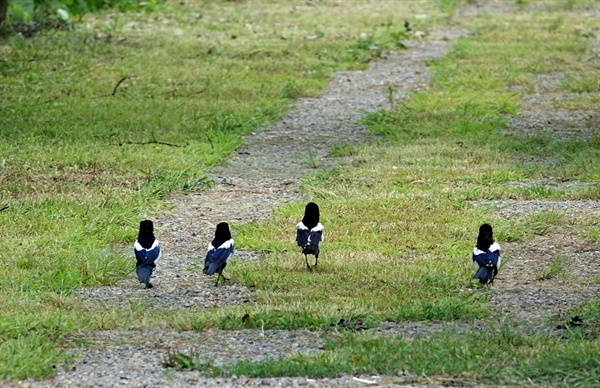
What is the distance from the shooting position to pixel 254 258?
26.5 ft

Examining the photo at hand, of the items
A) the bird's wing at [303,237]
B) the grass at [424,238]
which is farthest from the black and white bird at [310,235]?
the grass at [424,238]

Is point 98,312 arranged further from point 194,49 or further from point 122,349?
point 194,49

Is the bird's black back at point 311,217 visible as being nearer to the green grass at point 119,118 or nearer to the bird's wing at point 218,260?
the bird's wing at point 218,260

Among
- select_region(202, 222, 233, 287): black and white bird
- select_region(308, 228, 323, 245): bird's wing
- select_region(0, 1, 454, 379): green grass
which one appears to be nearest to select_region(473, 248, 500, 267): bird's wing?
select_region(308, 228, 323, 245): bird's wing

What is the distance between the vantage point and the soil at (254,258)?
573cm

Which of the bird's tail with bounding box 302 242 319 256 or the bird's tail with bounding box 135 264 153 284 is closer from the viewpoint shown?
the bird's tail with bounding box 135 264 153 284

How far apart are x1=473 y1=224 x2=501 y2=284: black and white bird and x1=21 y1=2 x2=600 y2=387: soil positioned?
13cm

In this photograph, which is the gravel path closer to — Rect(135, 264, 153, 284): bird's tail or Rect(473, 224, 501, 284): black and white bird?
Rect(135, 264, 153, 284): bird's tail

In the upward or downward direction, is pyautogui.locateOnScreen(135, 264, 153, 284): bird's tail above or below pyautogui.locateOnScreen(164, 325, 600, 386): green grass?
above

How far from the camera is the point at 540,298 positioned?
23.2ft

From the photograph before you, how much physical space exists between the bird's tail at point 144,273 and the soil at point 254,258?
0.11 m

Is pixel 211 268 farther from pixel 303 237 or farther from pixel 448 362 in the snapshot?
pixel 448 362

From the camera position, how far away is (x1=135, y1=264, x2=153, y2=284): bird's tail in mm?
7082

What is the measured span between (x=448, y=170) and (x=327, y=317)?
4719mm
